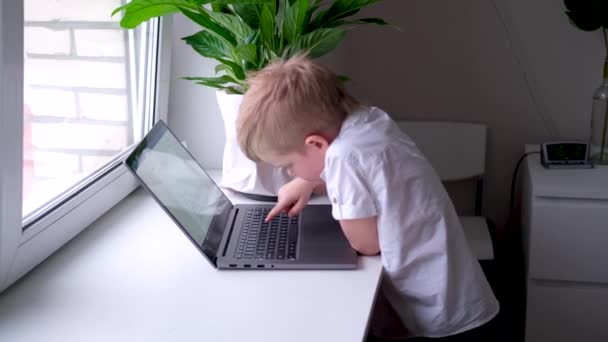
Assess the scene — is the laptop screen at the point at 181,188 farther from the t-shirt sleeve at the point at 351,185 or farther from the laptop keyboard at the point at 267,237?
the t-shirt sleeve at the point at 351,185

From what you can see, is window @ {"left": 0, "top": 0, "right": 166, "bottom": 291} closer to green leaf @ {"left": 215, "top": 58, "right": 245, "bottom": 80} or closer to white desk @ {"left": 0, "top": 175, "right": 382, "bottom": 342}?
white desk @ {"left": 0, "top": 175, "right": 382, "bottom": 342}

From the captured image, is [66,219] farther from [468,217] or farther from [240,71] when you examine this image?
[468,217]

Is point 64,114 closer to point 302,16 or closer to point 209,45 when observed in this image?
point 209,45

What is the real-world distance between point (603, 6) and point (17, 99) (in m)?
1.80

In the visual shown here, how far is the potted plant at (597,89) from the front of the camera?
2209mm

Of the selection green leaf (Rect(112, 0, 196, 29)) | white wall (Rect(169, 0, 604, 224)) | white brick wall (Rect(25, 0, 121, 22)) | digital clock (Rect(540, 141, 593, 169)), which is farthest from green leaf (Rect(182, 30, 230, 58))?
digital clock (Rect(540, 141, 593, 169))

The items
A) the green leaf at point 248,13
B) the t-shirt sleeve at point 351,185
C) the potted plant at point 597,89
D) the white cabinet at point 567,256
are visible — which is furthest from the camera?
the potted plant at point 597,89

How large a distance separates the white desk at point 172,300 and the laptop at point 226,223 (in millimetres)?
33

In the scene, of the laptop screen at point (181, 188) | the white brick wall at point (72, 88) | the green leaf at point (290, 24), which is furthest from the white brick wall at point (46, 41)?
the green leaf at point (290, 24)

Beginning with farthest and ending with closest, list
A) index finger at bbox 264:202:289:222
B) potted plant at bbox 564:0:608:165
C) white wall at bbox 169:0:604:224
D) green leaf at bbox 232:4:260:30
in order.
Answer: white wall at bbox 169:0:604:224, potted plant at bbox 564:0:608:165, green leaf at bbox 232:4:260:30, index finger at bbox 264:202:289:222

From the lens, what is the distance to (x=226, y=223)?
1.48 metres

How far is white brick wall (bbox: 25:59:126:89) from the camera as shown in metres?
1.31


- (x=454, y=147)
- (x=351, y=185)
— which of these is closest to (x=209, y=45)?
(x=351, y=185)

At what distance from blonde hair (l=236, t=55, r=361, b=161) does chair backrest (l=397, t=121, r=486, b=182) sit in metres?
1.26
